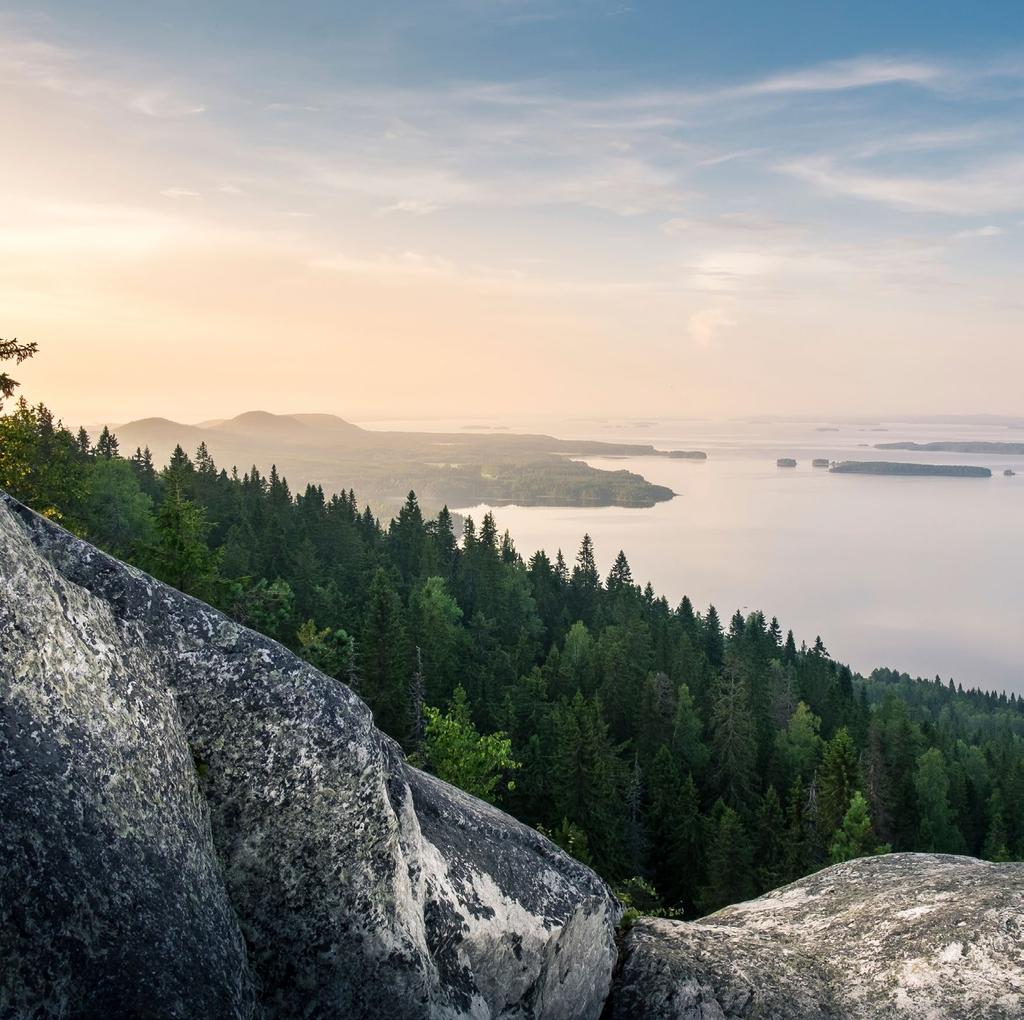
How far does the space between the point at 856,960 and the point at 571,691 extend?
197ft

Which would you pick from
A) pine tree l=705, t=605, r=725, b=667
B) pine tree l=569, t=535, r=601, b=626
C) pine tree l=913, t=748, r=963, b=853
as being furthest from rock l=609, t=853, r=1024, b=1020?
pine tree l=705, t=605, r=725, b=667

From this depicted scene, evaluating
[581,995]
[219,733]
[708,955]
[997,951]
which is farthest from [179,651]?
[997,951]

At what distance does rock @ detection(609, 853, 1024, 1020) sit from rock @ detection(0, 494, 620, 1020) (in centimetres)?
114

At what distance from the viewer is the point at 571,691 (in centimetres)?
7212

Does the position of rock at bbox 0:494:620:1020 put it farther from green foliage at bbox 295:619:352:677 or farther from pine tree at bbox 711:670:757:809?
pine tree at bbox 711:670:757:809

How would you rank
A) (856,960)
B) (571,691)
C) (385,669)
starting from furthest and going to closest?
(571,691), (385,669), (856,960)

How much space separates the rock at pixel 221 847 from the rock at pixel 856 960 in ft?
3.73

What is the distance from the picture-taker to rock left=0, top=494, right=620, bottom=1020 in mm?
7047

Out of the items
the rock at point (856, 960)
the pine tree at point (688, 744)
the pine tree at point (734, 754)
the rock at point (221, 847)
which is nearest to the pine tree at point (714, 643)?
the pine tree at point (688, 744)

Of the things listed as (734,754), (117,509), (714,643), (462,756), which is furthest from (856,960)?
(714,643)

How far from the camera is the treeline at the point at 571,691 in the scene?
1558 inches

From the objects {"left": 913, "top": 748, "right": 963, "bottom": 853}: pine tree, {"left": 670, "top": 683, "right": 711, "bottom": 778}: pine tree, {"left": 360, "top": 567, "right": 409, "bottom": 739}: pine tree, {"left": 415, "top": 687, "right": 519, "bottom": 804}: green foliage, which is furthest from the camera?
{"left": 913, "top": 748, "right": 963, "bottom": 853}: pine tree

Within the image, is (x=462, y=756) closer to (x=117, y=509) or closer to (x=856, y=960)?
(x=856, y=960)

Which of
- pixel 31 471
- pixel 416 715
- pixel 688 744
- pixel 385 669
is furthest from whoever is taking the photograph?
pixel 688 744
